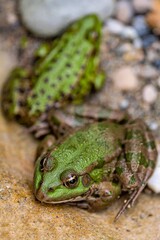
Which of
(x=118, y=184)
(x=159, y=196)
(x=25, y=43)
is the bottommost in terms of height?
(x=159, y=196)

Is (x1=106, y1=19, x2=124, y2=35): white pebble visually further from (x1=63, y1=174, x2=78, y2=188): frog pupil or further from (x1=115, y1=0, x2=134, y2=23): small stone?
(x1=63, y1=174, x2=78, y2=188): frog pupil

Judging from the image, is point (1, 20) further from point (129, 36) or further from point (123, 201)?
point (123, 201)

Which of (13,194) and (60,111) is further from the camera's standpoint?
(60,111)

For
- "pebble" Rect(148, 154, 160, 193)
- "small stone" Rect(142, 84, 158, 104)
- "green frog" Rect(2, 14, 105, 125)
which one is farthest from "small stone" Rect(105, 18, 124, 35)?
"pebble" Rect(148, 154, 160, 193)

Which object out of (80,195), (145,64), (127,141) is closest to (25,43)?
(145,64)

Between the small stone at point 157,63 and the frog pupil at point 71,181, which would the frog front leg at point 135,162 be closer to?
the frog pupil at point 71,181

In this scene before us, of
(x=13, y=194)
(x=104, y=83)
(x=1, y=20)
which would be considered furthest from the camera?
(x=1, y=20)

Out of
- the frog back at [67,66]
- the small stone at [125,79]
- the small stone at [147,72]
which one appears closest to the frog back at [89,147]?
the frog back at [67,66]
